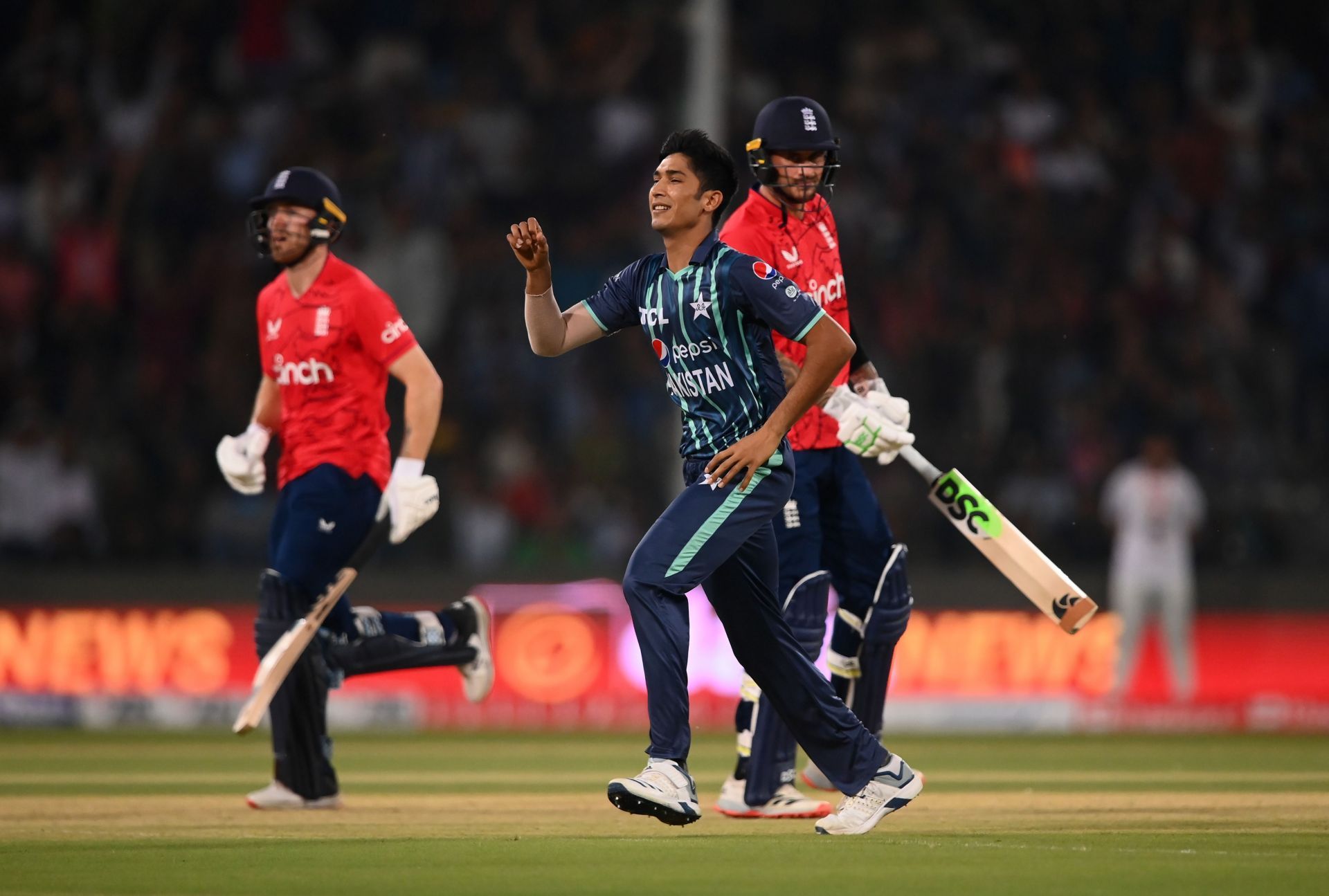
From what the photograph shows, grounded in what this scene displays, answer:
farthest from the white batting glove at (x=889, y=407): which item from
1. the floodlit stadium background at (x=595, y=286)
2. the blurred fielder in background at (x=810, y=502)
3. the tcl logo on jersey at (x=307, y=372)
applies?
the floodlit stadium background at (x=595, y=286)

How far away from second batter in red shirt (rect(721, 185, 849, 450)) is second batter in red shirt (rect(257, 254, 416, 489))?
1.44 meters

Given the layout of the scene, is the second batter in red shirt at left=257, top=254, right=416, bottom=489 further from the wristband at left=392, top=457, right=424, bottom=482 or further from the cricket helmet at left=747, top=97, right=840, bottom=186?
the cricket helmet at left=747, top=97, right=840, bottom=186

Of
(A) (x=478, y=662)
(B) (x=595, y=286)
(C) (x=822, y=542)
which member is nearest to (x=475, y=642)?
(A) (x=478, y=662)

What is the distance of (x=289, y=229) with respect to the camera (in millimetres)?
7738

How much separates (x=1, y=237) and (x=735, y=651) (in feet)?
35.8

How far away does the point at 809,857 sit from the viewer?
566 centimetres

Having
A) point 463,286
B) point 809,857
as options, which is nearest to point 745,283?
point 809,857

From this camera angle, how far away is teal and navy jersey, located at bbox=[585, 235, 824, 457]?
5.87 metres

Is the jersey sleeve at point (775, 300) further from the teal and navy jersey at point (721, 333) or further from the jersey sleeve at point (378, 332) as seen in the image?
the jersey sleeve at point (378, 332)

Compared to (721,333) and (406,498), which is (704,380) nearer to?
(721,333)

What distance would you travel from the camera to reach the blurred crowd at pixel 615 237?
566 inches

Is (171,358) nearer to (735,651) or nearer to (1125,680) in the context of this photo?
(1125,680)

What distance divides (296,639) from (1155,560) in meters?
8.01

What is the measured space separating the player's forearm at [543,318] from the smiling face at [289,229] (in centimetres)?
185
